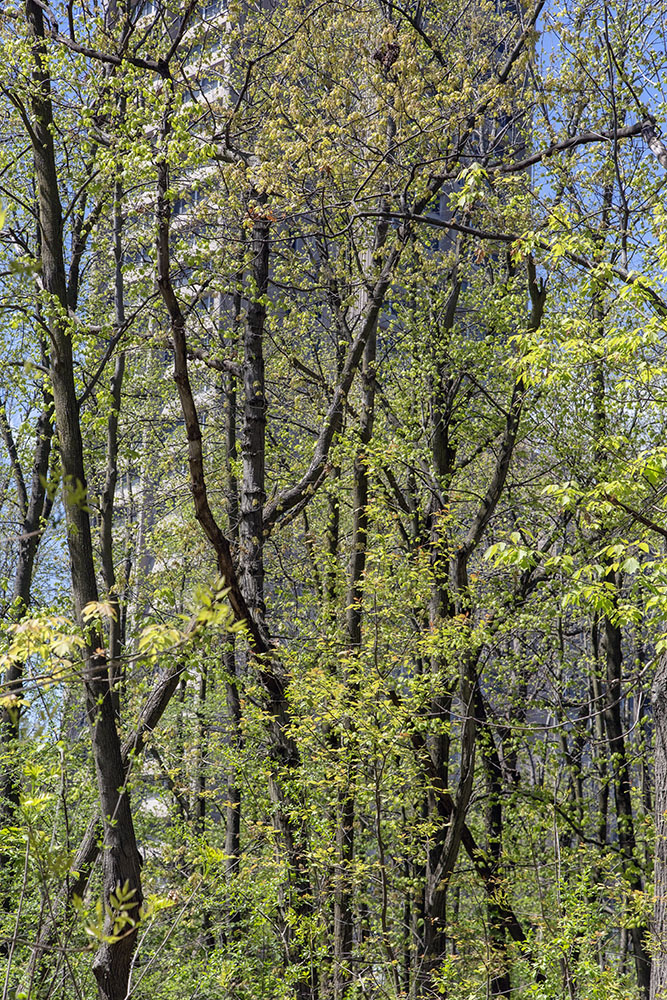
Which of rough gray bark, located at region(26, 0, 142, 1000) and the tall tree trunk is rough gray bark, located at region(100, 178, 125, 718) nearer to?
rough gray bark, located at region(26, 0, 142, 1000)

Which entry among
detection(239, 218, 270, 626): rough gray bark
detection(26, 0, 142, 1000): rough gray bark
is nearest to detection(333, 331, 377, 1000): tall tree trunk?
detection(239, 218, 270, 626): rough gray bark

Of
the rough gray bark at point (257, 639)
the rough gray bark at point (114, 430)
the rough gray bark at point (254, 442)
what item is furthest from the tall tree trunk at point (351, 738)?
the rough gray bark at point (114, 430)

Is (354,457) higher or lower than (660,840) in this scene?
higher

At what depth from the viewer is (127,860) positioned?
283 inches

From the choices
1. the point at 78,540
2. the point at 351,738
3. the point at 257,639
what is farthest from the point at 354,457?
the point at 78,540

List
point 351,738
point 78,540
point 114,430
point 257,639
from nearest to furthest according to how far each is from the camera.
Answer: point 78,540 < point 351,738 < point 114,430 < point 257,639

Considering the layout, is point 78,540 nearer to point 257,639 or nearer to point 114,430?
point 114,430

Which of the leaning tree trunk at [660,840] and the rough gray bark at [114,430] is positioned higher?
the rough gray bark at [114,430]

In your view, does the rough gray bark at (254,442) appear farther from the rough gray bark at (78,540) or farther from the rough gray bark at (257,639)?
the rough gray bark at (78,540)

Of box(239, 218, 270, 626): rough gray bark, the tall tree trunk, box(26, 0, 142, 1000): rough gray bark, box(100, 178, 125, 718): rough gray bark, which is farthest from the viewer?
box(239, 218, 270, 626): rough gray bark

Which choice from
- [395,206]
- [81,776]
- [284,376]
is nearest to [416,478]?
[284,376]

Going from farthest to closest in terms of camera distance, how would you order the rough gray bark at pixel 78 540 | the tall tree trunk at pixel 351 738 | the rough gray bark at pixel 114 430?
the rough gray bark at pixel 114 430, the tall tree trunk at pixel 351 738, the rough gray bark at pixel 78 540

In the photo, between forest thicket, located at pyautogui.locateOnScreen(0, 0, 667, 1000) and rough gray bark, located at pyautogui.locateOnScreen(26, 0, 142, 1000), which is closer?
rough gray bark, located at pyautogui.locateOnScreen(26, 0, 142, 1000)

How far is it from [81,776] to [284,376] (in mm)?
6775
